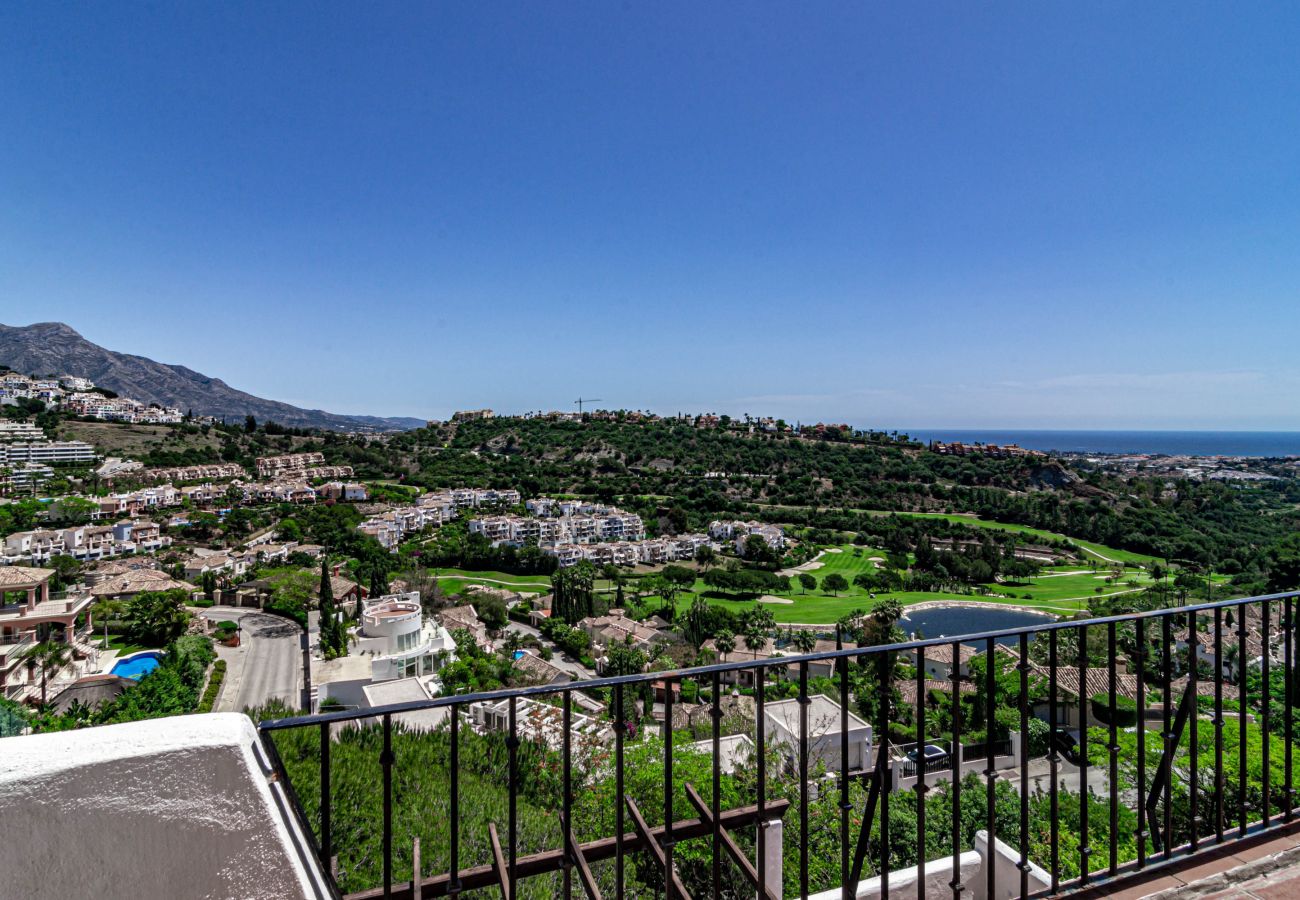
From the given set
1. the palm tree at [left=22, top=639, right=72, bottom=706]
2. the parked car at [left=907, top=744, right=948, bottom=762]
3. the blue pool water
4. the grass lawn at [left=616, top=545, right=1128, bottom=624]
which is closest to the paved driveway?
the blue pool water

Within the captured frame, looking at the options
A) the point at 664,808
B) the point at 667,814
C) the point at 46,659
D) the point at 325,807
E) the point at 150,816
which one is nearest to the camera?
the point at 150,816

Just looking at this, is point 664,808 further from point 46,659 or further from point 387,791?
point 46,659

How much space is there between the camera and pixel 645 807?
650 cm

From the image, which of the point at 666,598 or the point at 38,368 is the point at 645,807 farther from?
the point at 38,368

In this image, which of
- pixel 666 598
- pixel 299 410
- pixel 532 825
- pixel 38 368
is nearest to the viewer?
pixel 532 825

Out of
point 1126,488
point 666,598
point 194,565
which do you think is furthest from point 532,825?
point 1126,488

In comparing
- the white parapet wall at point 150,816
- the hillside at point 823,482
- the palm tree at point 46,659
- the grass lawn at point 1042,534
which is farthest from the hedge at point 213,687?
the grass lawn at point 1042,534

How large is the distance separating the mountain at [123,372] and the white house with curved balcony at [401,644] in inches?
4847

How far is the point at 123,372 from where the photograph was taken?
14962 cm

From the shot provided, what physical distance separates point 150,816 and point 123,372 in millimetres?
190499

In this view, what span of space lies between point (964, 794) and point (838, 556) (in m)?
44.1

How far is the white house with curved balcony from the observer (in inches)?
845

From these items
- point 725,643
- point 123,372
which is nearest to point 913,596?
point 725,643

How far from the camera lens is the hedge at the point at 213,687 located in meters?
19.4
